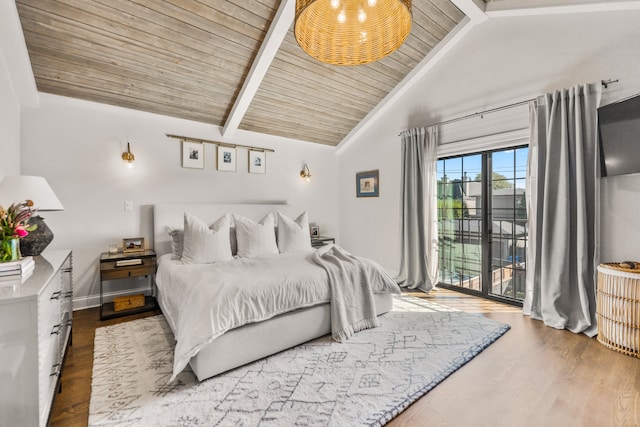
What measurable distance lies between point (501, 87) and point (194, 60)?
137 inches

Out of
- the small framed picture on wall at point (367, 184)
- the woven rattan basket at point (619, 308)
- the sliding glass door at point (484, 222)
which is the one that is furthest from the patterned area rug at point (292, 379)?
the small framed picture on wall at point (367, 184)

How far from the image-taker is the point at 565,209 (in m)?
2.89

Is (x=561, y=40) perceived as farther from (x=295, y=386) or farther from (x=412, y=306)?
(x=295, y=386)

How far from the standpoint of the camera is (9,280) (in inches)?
57.6

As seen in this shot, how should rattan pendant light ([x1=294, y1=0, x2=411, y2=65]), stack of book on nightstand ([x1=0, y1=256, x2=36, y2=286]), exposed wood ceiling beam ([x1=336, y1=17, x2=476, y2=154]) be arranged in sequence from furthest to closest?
exposed wood ceiling beam ([x1=336, y1=17, x2=476, y2=154])
rattan pendant light ([x1=294, y1=0, x2=411, y2=65])
stack of book on nightstand ([x1=0, y1=256, x2=36, y2=286])

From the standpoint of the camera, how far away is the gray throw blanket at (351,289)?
8.84 feet

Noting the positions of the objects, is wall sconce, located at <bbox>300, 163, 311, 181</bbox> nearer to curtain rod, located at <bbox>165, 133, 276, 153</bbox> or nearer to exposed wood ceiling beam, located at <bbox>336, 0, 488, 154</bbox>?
curtain rod, located at <bbox>165, 133, 276, 153</bbox>

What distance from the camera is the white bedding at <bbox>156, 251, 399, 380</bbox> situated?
2.03 metres

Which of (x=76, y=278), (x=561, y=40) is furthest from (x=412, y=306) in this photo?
(x=76, y=278)

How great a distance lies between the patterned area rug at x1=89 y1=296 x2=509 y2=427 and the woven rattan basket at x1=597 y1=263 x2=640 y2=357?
29.7 inches

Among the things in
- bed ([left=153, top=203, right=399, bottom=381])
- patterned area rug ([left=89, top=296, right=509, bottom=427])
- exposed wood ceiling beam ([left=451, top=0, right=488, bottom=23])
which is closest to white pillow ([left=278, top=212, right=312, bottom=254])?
bed ([left=153, top=203, right=399, bottom=381])

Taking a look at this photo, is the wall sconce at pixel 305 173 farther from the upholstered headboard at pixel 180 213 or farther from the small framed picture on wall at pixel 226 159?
the small framed picture on wall at pixel 226 159

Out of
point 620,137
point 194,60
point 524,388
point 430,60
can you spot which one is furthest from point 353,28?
point 524,388

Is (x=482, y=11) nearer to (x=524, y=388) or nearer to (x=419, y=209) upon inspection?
(x=419, y=209)
